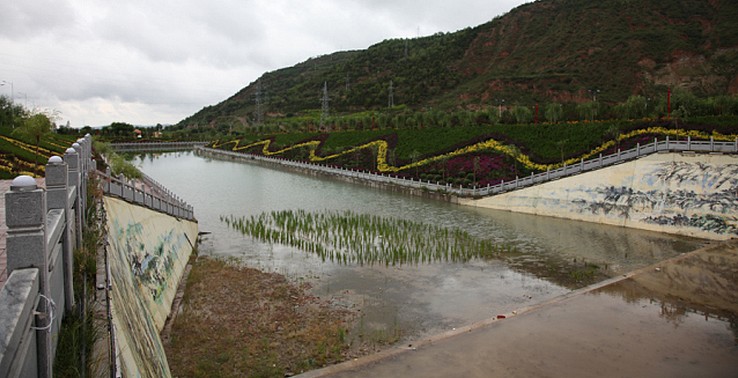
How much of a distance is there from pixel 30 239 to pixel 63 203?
2462mm

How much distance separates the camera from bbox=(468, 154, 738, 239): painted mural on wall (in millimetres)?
23812

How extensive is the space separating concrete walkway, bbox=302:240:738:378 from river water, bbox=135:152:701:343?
126cm

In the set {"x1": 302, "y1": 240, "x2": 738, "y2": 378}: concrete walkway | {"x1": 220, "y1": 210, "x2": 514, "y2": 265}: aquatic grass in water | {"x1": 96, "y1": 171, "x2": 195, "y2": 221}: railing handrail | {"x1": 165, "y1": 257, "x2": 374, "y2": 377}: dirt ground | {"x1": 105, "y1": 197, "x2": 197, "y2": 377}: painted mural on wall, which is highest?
{"x1": 96, "y1": 171, "x2": 195, "y2": 221}: railing handrail

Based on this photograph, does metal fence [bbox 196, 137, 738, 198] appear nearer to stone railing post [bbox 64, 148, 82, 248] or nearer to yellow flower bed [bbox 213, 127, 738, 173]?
yellow flower bed [bbox 213, 127, 738, 173]

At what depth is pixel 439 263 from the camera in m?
19.9

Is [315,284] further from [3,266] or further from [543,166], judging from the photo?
[543,166]

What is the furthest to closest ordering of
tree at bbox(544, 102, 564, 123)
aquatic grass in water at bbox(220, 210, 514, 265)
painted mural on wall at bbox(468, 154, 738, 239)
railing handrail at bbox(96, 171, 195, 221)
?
tree at bbox(544, 102, 564, 123)
painted mural on wall at bbox(468, 154, 738, 239)
aquatic grass in water at bbox(220, 210, 514, 265)
railing handrail at bbox(96, 171, 195, 221)

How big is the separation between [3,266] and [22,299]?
Answer: 3.25 metres

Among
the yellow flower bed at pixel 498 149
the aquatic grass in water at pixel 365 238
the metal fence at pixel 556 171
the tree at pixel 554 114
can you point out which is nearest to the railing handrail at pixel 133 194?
the aquatic grass in water at pixel 365 238

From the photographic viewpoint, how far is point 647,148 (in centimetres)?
2725

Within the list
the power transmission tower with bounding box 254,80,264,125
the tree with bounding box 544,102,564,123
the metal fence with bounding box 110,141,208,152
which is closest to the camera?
the tree with bounding box 544,102,564,123

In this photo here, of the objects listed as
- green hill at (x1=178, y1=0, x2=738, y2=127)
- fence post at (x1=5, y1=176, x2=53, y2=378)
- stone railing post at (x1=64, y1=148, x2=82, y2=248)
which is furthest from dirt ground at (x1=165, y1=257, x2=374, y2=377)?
green hill at (x1=178, y1=0, x2=738, y2=127)

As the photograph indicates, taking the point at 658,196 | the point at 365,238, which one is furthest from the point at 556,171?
the point at 365,238

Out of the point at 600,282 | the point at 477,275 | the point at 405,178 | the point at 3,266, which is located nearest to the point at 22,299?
the point at 3,266
